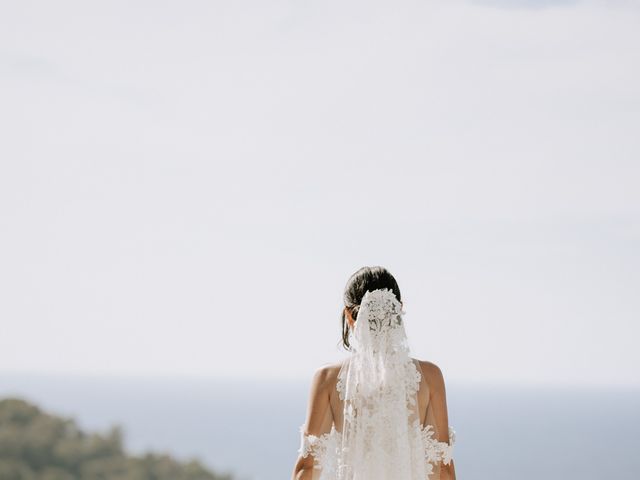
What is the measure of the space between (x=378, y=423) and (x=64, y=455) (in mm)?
31880

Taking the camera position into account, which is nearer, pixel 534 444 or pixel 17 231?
pixel 17 231

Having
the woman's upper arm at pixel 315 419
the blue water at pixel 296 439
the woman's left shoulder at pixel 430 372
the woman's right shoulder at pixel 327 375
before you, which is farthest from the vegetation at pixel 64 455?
the blue water at pixel 296 439

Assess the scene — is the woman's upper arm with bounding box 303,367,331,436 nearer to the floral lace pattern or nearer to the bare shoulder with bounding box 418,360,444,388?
the floral lace pattern

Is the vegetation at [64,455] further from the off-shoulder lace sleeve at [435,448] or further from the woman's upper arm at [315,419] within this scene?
the off-shoulder lace sleeve at [435,448]

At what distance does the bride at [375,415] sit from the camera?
462 cm

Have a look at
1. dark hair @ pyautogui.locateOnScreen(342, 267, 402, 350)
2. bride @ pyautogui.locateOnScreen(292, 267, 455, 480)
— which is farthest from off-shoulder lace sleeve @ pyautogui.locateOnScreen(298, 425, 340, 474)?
dark hair @ pyautogui.locateOnScreen(342, 267, 402, 350)

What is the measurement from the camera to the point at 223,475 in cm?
3647

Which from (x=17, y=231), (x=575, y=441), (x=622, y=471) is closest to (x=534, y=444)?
(x=575, y=441)

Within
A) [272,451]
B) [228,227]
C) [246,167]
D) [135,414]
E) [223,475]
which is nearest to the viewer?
[223,475]

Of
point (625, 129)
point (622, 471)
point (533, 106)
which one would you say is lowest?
point (622, 471)

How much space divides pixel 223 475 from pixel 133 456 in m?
3.30

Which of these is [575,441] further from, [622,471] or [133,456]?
[133,456]

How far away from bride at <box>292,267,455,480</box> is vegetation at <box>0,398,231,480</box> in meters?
30.3

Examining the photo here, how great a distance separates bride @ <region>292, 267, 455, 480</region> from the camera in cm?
462
